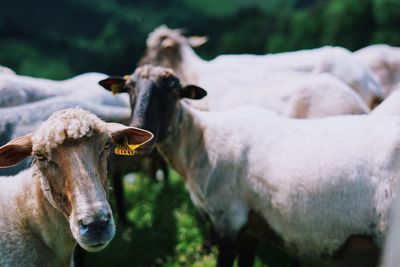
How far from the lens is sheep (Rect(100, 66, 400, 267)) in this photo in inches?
148

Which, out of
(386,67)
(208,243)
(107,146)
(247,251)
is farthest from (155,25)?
(107,146)

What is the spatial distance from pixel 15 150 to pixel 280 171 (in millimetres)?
1895

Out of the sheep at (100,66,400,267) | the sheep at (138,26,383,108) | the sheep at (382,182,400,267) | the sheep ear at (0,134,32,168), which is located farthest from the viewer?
the sheep at (138,26,383,108)

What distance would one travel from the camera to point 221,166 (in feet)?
14.3

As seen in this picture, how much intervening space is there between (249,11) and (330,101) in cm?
1174

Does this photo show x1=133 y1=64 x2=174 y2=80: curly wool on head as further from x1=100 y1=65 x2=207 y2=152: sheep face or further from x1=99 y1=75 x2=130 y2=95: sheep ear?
x1=99 y1=75 x2=130 y2=95: sheep ear

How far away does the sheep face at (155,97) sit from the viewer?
4.43 meters

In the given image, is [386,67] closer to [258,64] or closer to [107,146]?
[258,64]

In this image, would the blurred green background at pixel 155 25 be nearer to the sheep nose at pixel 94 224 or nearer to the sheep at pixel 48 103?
the sheep at pixel 48 103

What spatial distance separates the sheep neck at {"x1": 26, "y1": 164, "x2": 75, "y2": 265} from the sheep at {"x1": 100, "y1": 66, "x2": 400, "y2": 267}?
4.64 ft

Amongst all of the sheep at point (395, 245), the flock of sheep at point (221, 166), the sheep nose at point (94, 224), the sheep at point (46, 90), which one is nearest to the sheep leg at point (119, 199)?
the flock of sheep at point (221, 166)

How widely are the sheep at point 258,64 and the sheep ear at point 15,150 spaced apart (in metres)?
4.08

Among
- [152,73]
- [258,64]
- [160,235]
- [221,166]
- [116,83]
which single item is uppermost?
[152,73]

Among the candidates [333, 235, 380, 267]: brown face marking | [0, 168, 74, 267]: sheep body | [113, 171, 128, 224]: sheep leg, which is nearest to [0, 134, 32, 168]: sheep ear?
[0, 168, 74, 267]: sheep body
